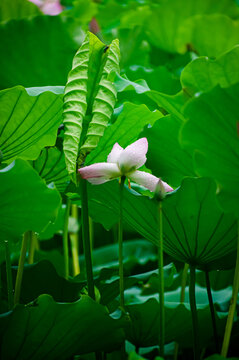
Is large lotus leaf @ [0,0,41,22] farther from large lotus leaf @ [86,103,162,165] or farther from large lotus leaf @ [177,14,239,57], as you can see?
large lotus leaf @ [86,103,162,165]

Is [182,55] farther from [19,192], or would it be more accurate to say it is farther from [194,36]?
[19,192]

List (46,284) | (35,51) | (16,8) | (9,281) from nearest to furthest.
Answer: (9,281) < (46,284) < (35,51) < (16,8)

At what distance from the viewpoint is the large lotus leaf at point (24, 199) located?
579mm

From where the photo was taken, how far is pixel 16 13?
1387mm

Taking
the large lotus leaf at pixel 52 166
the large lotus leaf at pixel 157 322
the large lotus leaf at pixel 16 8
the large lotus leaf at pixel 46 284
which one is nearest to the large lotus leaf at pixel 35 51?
the large lotus leaf at pixel 16 8

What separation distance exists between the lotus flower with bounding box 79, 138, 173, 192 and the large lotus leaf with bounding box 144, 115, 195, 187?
8cm

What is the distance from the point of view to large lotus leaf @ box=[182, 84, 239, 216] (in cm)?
55

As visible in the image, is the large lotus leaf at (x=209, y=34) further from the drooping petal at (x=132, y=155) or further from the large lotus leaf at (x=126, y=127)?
the drooping petal at (x=132, y=155)

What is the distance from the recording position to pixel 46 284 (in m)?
0.79

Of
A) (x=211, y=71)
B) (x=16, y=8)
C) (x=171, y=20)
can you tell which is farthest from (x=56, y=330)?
(x=171, y=20)

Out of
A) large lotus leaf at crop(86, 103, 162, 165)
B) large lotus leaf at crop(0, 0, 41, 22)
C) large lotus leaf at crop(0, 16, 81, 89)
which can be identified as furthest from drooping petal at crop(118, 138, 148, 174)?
large lotus leaf at crop(0, 0, 41, 22)

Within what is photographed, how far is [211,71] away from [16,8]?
909 mm

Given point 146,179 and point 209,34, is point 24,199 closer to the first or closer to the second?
point 146,179

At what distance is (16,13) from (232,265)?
0.94 metres
